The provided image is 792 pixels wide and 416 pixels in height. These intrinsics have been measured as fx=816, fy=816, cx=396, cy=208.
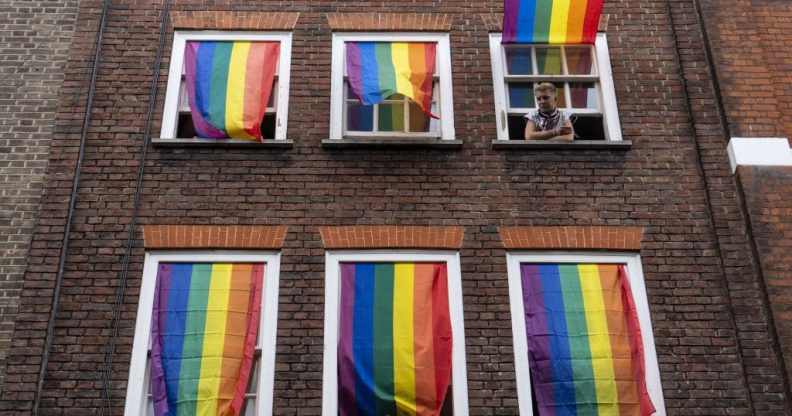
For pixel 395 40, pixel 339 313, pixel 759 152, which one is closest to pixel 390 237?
pixel 339 313

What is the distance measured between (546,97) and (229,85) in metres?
3.81

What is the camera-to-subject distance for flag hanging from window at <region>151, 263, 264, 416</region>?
803 cm

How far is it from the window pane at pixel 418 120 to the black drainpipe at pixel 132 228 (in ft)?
10.2

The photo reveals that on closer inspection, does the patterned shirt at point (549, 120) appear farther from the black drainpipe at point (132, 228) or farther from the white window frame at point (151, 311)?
the black drainpipe at point (132, 228)

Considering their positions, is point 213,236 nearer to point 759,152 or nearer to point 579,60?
point 579,60

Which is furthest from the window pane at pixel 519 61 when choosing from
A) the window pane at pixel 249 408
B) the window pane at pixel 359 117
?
the window pane at pixel 249 408

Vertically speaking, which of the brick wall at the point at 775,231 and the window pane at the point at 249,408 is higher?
the brick wall at the point at 775,231

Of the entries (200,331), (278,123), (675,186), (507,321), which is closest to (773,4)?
(675,186)

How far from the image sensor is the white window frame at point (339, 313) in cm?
817

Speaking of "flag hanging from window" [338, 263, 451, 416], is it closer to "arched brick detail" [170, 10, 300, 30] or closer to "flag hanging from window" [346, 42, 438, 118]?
"flag hanging from window" [346, 42, 438, 118]

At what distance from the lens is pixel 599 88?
10.2 metres

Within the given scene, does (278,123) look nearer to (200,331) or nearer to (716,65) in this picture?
(200,331)

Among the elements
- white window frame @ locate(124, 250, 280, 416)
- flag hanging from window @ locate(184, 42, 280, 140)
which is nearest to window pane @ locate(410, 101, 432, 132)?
flag hanging from window @ locate(184, 42, 280, 140)

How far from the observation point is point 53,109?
9.80 meters
